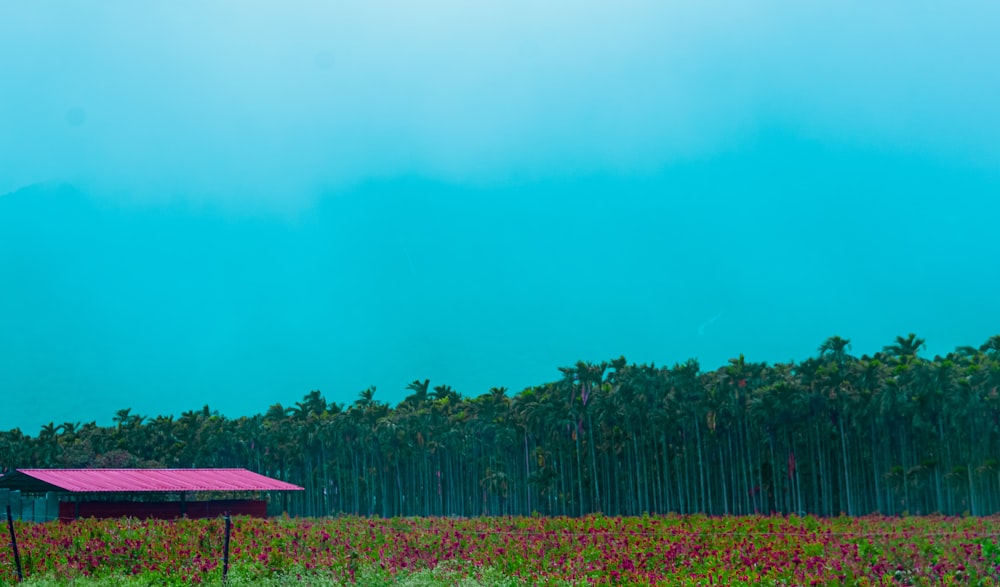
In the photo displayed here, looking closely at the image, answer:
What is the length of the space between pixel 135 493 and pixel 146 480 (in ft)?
9.59

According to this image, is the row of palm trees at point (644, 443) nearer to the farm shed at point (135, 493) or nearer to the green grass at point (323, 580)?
the farm shed at point (135, 493)

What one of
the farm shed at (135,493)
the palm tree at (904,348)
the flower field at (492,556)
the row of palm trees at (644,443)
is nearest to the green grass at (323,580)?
the flower field at (492,556)

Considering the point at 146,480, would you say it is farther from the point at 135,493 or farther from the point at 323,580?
the point at 323,580

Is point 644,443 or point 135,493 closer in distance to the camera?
point 135,493

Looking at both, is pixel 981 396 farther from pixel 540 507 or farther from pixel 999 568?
pixel 999 568

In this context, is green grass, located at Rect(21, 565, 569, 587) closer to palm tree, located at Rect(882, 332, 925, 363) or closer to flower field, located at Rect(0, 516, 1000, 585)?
flower field, located at Rect(0, 516, 1000, 585)

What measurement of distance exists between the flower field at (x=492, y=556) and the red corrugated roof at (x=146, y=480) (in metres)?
17.7

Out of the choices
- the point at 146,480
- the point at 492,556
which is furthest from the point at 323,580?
the point at 146,480

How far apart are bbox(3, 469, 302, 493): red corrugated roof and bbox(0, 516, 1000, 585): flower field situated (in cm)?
1770

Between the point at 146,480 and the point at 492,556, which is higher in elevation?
the point at 146,480

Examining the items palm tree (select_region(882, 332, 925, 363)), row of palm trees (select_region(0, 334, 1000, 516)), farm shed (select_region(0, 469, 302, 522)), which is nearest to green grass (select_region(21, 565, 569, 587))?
farm shed (select_region(0, 469, 302, 522))

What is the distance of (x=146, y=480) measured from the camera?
161 ft

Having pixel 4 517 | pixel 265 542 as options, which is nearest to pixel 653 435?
pixel 4 517

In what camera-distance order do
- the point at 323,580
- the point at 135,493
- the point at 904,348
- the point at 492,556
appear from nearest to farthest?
the point at 323,580 → the point at 492,556 → the point at 135,493 → the point at 904,348
